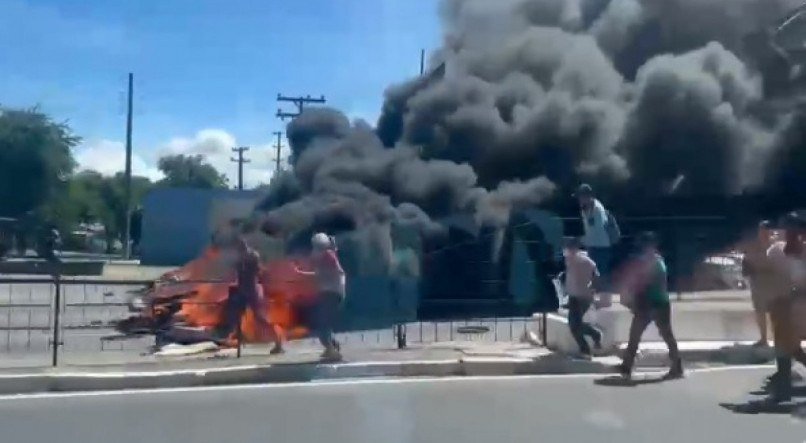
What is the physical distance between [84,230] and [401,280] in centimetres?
5453

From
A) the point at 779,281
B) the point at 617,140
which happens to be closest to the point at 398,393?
the point at 779,281

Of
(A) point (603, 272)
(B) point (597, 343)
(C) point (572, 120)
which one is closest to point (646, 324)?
(B) point (597, 343)

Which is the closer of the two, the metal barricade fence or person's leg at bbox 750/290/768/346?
person's leg at bbox 750/290/768/346

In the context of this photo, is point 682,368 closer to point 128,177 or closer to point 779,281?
point 779,281

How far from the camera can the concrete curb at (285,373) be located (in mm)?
9664

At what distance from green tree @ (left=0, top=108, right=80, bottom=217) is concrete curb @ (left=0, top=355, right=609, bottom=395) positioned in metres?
43.4

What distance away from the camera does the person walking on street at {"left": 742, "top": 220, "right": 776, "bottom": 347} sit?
10062mm

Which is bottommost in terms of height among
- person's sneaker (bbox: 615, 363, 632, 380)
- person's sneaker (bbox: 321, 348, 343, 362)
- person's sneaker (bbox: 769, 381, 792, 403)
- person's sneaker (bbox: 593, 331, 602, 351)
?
person's sneaker (bbox: 769, 381, 792, 403)

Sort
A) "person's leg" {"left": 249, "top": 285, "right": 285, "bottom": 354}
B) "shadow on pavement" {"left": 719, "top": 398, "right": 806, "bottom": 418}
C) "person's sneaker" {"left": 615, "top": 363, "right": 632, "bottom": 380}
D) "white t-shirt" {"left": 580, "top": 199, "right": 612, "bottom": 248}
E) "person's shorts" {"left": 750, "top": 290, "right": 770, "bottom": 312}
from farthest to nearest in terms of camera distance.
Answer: "person's leg" {"left": 249, "top": 285, "right": 285, "bottom": 354}
"white t-shirt" {"left": 580, "top": 199, "right": 612, "bottom": 248}
"person's shorts" {"left": 750, "top": 290, "right": 770, "bottom": 312}
"person's sneaker" {"left": 615, "top": 363, "right": 632, "bottom": 380}
"shadow on pavement" {"left": 719, "top": 398, "right": 806, "bottom": 418}

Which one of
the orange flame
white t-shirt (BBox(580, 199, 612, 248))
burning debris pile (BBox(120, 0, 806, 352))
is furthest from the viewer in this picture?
burning debris pile (BBox(120, 0, 806, 352))

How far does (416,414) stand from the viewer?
829 centimetres

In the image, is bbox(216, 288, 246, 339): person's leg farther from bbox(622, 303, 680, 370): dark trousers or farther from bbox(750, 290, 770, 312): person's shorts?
bbox(750, 290, 770, 312): person's shorts

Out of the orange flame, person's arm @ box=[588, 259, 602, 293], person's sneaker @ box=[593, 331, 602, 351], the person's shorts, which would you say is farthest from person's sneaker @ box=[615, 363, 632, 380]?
the orange flame

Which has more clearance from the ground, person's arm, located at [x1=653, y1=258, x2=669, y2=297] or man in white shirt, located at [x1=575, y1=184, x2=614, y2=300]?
man in white shirt, located at [x1=575, y1=184, x2=614, y2=300]
